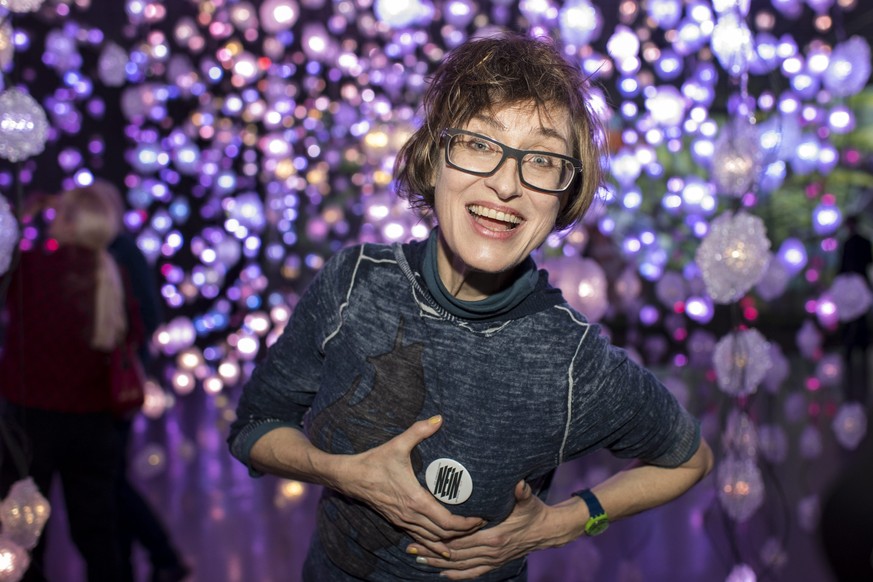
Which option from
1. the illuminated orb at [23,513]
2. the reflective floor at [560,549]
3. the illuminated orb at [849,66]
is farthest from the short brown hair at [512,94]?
the illuminated orb at [849,66]

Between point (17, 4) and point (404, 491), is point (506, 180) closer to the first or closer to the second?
point (404, 491)

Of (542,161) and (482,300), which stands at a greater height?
(542,161)

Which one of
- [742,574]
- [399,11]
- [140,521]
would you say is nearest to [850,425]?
[742,574]

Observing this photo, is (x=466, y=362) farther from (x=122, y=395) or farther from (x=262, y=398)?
(x=122, y=395)

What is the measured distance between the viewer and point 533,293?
1293mm

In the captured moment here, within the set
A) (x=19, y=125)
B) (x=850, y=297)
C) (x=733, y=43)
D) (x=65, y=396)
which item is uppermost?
(x=733, y=43)

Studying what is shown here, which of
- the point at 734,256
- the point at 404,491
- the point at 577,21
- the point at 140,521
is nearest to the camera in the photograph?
the point at 404,491

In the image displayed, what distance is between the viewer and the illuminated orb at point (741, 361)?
312 cm

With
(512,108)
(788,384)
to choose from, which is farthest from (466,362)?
(788,384)

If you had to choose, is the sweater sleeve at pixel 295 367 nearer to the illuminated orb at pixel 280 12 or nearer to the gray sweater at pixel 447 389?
the gray sweater at pixel 447 389

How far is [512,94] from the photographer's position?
1.23 metres

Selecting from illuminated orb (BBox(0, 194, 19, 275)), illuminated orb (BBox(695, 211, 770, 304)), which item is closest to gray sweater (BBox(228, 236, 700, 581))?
illuminated orb (BBox(0, 194, 19, 275))

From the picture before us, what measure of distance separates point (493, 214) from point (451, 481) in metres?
0.39

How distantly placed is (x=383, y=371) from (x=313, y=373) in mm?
177
